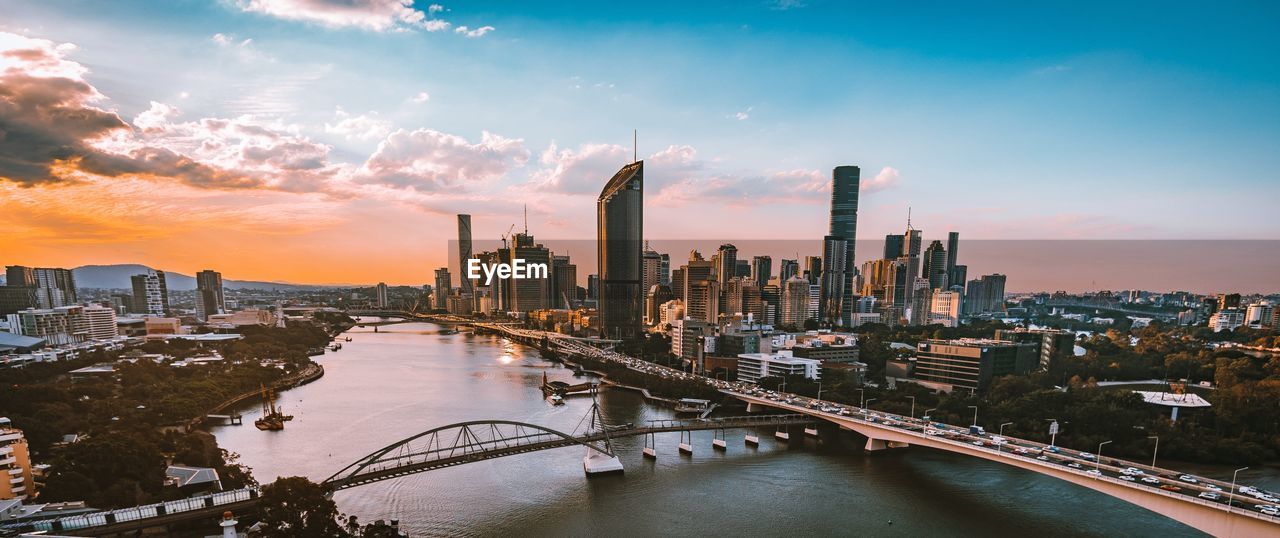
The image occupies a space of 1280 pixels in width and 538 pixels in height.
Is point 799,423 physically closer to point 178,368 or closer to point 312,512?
point 312,512

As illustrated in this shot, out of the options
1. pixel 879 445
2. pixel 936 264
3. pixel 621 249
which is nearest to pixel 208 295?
pixel 621 249

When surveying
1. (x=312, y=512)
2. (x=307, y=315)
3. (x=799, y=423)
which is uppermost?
(x=312, y=512)

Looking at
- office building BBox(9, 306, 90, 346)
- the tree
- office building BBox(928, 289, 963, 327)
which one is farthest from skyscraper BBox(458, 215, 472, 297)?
the tree

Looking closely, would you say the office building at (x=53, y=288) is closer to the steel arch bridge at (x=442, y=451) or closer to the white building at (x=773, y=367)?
the steel arch bridge at (x=442, y=451)

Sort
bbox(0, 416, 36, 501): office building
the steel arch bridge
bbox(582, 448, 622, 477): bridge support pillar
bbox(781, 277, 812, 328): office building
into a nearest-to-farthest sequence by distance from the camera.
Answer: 1. bbox(0, 416, 36, 501): office building
2. the steel arch bridge
3. bbox(582, 448, 622, 477): bridge support pillar
4. bbox(781, 277, 812, 328): office building

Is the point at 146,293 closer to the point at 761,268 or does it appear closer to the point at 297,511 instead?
the point at 297,511

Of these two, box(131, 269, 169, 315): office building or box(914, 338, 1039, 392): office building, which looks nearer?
box(914, 338, 1039, 392): office building

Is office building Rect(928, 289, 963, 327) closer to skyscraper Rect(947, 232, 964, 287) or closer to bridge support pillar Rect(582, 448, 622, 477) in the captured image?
skyscraper Rect(947, 232, 964, 287)

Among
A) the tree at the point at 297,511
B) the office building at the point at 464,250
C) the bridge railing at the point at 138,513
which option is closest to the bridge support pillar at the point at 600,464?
the tree at the point at 297,511

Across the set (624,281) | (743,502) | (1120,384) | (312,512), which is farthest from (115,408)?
(1120,384)
